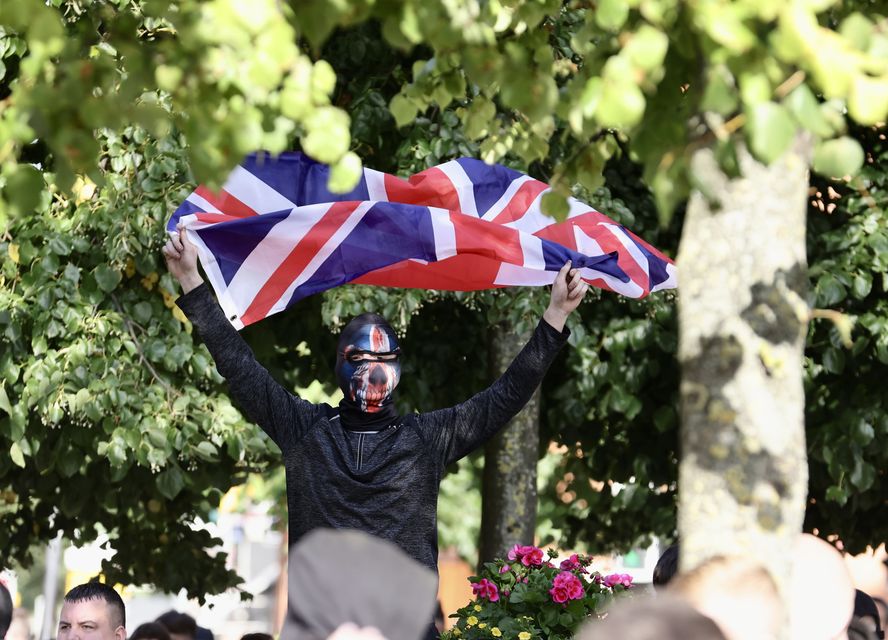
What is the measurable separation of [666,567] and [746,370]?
1.61 meters

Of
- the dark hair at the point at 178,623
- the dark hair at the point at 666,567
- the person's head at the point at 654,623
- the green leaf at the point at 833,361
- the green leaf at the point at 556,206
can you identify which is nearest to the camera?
the person's head at the point at 654,623

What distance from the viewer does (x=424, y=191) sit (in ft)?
22.1

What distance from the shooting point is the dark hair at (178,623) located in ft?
31.6

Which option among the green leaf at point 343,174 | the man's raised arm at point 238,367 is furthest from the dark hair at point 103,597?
the green leaf at point 343,174

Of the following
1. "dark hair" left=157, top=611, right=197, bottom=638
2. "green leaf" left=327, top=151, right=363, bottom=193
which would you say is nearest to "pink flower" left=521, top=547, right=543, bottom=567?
"green leaf" left=327, top=151, right=363, bottom=193

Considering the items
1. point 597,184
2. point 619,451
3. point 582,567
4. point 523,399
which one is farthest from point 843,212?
point 597,184

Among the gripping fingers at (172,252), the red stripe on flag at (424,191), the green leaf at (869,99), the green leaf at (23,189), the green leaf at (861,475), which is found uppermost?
the red stripe on flag at (424,191)

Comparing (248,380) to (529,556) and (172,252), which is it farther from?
(529,556)

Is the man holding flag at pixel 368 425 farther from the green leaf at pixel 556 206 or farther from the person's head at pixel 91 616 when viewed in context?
the person's head at pixel 91 616

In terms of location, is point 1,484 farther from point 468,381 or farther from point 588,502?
point 588,502

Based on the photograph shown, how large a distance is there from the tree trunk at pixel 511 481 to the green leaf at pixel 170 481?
1955 mm

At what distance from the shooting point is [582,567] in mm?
6449

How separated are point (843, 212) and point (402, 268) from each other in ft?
10.8

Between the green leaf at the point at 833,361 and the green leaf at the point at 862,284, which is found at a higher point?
the green leaf at the point at 862,284
